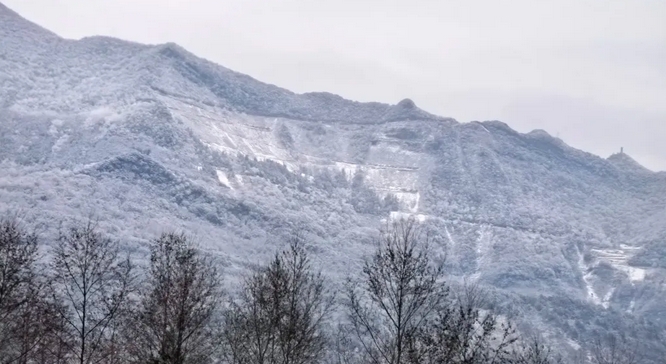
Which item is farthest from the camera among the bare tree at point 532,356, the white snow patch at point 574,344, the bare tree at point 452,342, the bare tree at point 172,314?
the white snow patch at point 574,344

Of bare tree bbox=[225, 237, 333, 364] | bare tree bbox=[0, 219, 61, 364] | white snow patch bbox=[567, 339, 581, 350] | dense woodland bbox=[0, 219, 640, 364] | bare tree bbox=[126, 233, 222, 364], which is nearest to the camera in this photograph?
dense woodland bbox=[0, 219, 640, 364]

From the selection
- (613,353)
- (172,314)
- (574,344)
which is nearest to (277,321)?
(172,314)

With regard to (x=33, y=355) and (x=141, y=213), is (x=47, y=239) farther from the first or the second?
(x=33, y=355)

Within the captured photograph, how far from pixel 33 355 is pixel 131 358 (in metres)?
5.09

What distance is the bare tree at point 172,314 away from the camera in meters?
36.2

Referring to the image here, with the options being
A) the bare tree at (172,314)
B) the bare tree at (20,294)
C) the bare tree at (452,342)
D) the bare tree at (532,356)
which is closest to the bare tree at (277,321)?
the bare tree at (172,314)

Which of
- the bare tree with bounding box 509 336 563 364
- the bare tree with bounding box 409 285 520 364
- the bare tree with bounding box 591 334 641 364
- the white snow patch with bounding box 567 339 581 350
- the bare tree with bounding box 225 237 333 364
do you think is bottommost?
the white snow patch with bounding box 567 339 581 350

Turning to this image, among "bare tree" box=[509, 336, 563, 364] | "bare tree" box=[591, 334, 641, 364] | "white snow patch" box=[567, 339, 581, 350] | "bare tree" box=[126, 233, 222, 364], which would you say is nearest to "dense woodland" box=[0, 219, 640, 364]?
"bare tree" box=[126, 233, 222, 364]

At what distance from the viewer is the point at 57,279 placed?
1551 inches

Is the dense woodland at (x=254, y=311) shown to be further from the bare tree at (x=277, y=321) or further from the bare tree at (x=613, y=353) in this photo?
the bare tree at (x=613, y=353)

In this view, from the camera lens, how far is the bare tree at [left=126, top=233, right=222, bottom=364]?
36.2 m

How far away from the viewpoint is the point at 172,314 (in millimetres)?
36625

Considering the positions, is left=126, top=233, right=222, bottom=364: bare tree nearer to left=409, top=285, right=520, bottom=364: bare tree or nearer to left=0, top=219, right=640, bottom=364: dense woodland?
left=0, top=219, right=640, bottom=364: dense woodland

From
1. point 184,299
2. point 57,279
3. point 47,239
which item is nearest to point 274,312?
point 184,299
